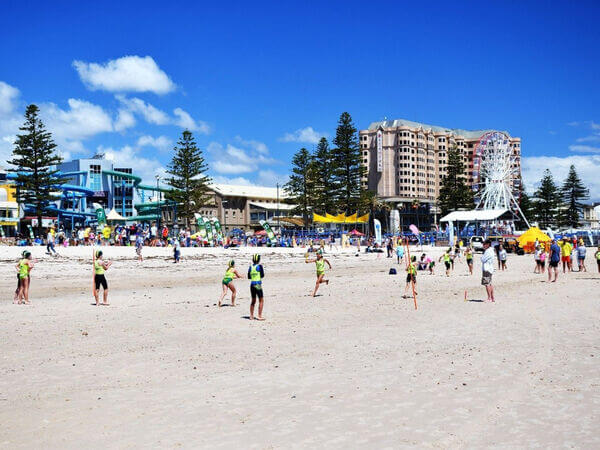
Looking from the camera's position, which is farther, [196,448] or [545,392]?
[545,392]

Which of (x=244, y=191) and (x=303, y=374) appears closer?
(x=303, y=374)

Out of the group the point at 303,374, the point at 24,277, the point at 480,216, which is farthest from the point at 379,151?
the point at 303,374

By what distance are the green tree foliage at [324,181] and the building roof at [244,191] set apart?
21.2m

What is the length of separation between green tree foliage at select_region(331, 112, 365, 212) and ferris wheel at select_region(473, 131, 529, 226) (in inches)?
525

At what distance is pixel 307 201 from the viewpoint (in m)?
66.6

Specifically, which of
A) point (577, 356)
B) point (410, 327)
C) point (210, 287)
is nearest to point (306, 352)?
point (410, 327)

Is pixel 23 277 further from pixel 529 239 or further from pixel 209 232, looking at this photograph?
pixel 529 239

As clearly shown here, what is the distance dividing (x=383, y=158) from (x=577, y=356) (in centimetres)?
10981

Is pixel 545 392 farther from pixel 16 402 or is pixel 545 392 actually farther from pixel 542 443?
pixel 16 402

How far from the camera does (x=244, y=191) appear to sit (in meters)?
92.8

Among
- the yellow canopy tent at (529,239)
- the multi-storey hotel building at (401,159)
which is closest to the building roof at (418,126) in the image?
the multi-storey hotel building at (401,159)

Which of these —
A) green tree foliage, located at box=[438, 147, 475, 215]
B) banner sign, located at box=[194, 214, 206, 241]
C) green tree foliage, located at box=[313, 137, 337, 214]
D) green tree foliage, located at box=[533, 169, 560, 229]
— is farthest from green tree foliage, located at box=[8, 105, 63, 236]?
green tree foliage, located at box=[533, 169, 560, 229]

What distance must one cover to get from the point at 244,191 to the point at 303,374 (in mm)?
85792

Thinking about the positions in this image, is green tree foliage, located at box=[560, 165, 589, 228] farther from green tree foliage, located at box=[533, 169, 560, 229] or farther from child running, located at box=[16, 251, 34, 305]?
child running, located at box=[16, 251, 34, 305]
